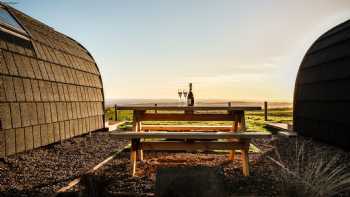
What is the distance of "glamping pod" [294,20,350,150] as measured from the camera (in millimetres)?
9406

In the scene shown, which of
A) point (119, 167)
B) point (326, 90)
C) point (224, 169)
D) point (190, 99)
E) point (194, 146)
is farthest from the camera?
point (326, 90)

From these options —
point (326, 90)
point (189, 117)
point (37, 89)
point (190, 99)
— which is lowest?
point (189, 117)

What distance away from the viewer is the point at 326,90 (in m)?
10.7

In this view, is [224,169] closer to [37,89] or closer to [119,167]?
[119,167]

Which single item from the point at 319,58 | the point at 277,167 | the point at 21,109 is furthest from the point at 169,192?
the point at 319,58

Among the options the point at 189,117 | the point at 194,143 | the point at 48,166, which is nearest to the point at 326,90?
the point at 189,117

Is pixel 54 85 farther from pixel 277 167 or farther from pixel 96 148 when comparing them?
pixel 277 167

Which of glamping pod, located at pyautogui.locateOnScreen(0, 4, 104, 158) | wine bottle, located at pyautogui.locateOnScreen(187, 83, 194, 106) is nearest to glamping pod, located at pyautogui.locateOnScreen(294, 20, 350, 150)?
wine bottle, located at pyautogui.locateOnScreen(187, 83, 194, 106)

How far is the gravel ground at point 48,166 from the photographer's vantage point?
17.7 ft

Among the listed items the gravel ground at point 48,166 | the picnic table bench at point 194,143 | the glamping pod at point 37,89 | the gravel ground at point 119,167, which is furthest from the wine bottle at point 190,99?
the glamping pod at point 37,89

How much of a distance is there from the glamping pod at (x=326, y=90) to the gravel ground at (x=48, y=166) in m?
6.57

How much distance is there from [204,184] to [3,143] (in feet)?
18.6

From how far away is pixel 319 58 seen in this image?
468 inches

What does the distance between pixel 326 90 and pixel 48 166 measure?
28.3 ft
